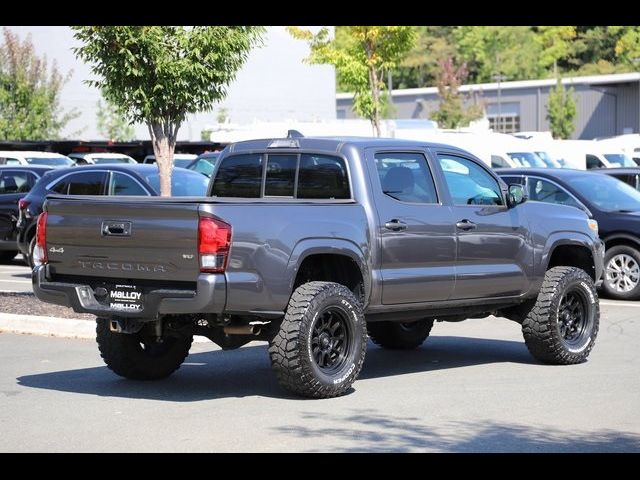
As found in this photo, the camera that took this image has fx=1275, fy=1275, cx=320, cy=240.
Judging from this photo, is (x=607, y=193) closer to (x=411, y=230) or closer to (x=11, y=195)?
(x=411, y=230)

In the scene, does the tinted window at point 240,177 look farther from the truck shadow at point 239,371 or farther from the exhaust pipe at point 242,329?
the exhaust pipe at point 242,329

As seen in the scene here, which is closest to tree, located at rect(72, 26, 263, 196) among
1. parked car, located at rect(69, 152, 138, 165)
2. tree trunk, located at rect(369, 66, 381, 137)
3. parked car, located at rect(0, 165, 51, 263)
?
parked car, located at rect(0, 165, 51, 263)

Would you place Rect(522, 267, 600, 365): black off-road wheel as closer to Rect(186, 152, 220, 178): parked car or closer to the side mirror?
the side mirror

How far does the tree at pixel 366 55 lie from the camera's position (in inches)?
1282

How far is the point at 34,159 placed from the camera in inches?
1297

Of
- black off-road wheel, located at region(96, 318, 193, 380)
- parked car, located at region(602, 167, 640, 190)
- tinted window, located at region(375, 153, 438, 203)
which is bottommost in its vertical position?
black off-road wheel, located at region(96, 318, 193, 380)

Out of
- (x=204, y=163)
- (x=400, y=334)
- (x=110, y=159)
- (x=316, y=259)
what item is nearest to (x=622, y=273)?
(x=400, y=334)

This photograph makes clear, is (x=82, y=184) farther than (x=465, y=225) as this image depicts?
Yes

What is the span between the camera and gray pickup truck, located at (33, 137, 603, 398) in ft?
29.8

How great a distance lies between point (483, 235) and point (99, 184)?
32.1 feet

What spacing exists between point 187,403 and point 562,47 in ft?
346

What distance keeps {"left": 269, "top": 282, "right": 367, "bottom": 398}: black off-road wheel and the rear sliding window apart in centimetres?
103

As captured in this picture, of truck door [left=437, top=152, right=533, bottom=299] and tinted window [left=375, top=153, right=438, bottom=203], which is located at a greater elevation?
tinted window [left=375, top=153, right=438, bottom=203]
